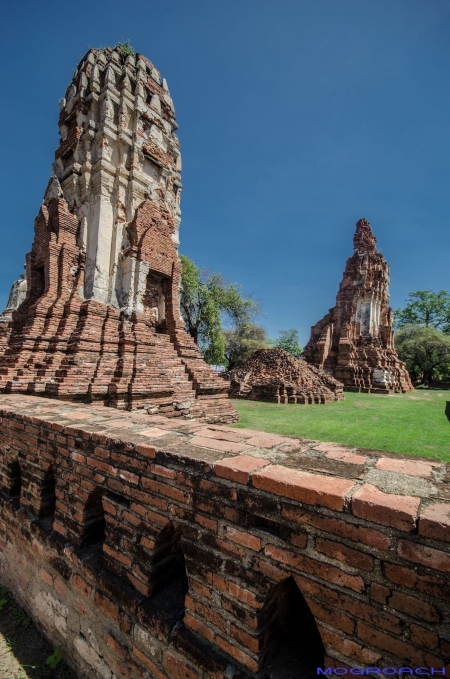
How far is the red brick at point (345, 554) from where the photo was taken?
102 centimetres

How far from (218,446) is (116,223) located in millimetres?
7293

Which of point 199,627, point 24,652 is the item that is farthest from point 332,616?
point 24,652

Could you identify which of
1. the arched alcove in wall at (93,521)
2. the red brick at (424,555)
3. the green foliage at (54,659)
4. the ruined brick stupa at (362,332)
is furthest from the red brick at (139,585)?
the ruined brick stupa at (362,332)

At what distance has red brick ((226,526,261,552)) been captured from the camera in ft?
4.17

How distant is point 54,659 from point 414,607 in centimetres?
248

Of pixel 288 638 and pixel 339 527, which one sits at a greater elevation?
pixel 339 527

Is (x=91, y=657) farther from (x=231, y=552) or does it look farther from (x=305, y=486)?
(x=305, y=486)

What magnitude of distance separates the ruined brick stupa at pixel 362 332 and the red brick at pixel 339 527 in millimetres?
20183

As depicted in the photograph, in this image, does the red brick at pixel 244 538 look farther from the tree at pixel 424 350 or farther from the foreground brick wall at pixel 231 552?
the tree at pixel 424 350

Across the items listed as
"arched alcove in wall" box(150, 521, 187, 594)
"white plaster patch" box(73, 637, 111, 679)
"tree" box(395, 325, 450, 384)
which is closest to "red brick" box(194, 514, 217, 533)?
"arched alcove in wall" box(150, 521, 187, 594)

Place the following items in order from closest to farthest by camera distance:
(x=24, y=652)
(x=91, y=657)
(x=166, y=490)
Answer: (x=166, y=490)
(x=91, y=657)
(x=24, y=652)

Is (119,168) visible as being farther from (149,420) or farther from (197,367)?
(149,420)

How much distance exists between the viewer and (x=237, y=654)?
1.31 meters

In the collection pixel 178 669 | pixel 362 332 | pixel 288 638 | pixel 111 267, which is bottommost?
pixel 178 669
